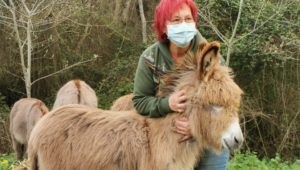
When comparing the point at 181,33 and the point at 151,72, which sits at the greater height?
the point at 181,33

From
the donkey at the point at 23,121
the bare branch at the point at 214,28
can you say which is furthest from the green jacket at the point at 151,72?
the bare branch at the point at 214,28

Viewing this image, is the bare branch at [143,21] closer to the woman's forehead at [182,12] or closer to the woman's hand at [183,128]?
the woman's forehead at [182,12]

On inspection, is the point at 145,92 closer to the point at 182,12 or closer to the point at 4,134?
the point at 182,12

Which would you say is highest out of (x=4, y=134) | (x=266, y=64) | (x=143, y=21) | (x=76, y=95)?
(x=143, y=21)

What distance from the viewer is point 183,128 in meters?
3.72

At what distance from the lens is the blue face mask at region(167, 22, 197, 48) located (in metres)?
3.81

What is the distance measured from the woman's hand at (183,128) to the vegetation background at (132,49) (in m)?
7.97

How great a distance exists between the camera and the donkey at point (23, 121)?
10.3 m

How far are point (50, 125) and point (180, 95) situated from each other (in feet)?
3.36

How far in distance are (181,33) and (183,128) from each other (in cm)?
67

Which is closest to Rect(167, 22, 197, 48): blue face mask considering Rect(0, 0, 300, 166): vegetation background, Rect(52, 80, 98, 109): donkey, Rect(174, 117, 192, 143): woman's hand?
Rect(174, 117, 192, 143): woman's hand

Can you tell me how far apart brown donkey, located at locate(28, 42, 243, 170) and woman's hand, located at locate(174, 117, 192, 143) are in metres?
0.04

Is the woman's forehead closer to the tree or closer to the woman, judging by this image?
the woman

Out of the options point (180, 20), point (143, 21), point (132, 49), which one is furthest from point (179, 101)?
point (132, 49)
